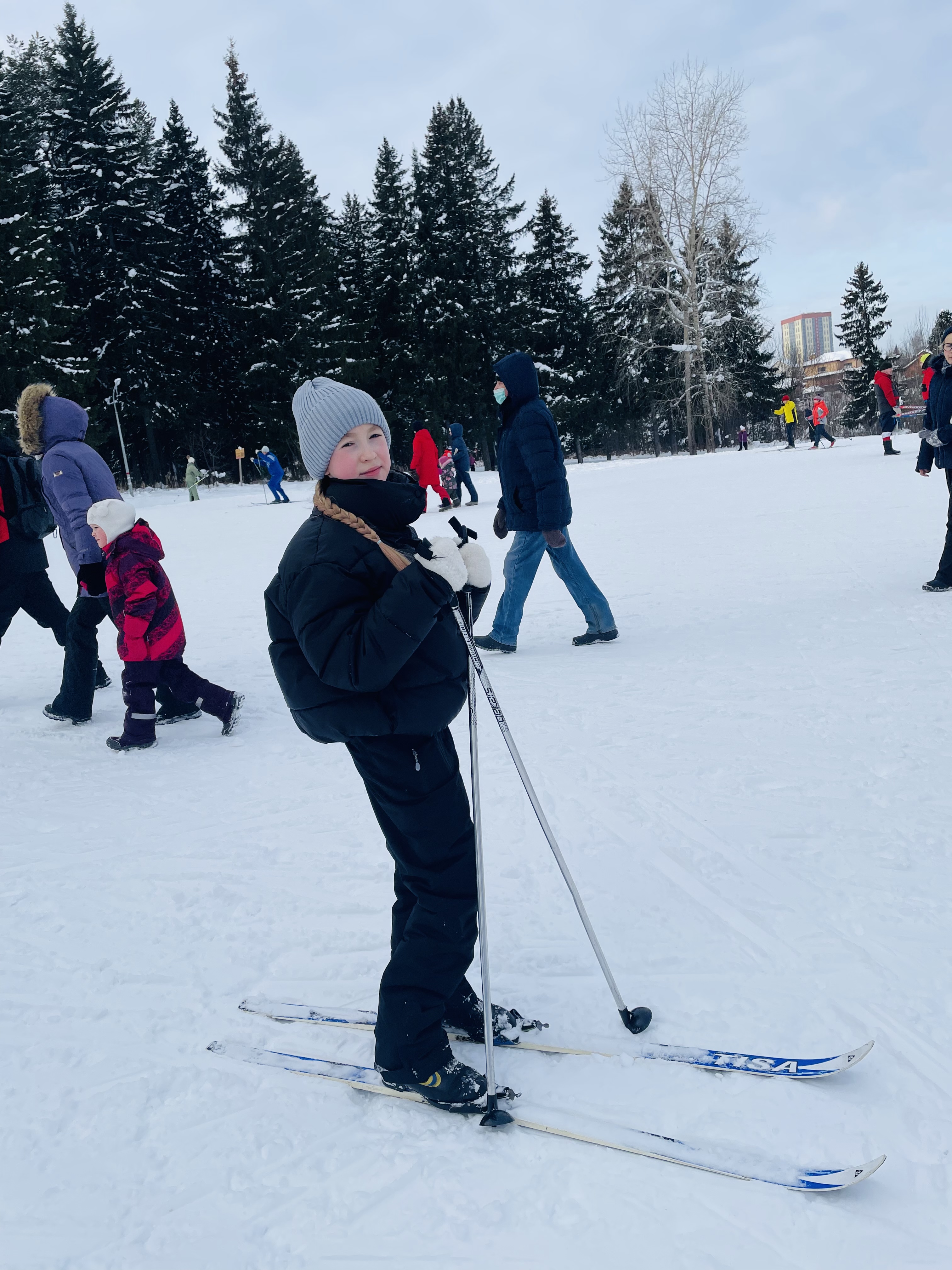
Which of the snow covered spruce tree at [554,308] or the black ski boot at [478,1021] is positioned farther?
the snow covered spruce tree at [554,308]

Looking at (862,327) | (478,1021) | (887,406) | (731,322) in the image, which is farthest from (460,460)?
(862,327)

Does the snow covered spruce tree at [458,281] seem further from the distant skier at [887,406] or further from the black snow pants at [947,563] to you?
the black snow pants at [947,563]

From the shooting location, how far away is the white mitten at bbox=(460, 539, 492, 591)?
2.05 m

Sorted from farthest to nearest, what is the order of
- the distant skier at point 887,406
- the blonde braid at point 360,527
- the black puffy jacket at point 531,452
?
the distant skier at point 887,406 < the black puffy jacket at point 531,452 < the blonde braid at point 360,527

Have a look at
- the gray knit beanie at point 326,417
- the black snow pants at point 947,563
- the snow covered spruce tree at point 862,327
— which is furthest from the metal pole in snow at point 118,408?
the snow covered spruce tree at point 862,327

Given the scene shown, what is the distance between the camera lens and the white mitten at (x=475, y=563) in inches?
80.7

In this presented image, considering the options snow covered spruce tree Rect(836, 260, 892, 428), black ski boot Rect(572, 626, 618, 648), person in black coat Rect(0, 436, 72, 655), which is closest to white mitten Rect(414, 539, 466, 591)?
black ski boot Rect(572, 626, 618, 648)

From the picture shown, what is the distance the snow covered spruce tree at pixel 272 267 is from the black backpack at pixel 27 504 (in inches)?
1009

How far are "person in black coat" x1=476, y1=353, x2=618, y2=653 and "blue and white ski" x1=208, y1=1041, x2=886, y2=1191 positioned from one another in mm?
3702

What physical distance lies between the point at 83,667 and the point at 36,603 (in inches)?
33.4

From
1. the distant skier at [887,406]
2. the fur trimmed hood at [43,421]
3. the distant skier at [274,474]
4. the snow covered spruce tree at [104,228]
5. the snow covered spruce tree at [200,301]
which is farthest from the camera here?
the snow covered spruce tree at [200,301]

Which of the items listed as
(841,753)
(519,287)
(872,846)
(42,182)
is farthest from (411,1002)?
(519,287)

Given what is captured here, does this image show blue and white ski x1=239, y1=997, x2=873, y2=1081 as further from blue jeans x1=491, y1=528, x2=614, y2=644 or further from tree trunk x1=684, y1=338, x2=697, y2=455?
tree trunk x1=684, y1=338, x2=697, y2=455

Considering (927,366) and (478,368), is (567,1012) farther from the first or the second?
(478,368)
